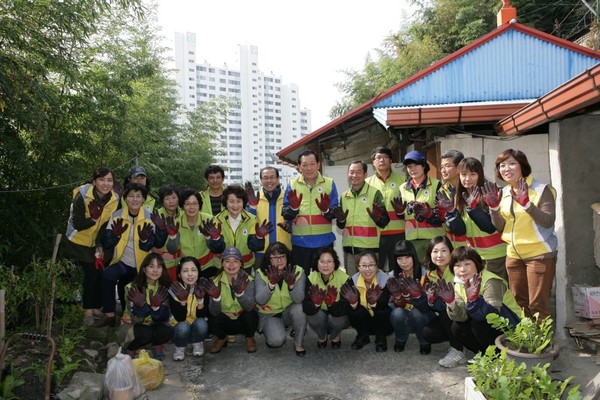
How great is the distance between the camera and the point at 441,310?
3783 mm

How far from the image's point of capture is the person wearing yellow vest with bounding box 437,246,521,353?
3.42 m

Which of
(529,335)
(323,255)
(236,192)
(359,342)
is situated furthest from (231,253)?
(529,335)

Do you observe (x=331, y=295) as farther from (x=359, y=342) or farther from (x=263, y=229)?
(x=263, y=229)

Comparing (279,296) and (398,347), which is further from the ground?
(279,296)

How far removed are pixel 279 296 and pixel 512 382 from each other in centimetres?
208

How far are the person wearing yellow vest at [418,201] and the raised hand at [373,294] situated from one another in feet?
2.17

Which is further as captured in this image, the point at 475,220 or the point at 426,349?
the point at 426,349

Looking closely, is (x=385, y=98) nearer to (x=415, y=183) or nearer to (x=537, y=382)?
(x=415, y=183)

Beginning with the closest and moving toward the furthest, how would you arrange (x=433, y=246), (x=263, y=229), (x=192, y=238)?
1. (x=433, y=246)
2. (x=263, y=229)
3. (x=192, y=238)

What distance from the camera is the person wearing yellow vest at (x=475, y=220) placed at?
153 inches

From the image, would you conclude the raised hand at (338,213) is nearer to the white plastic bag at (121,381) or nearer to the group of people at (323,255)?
the group of people at (323,255)

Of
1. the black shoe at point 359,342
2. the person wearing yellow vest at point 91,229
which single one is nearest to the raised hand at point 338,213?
the black shoe at point 359,342

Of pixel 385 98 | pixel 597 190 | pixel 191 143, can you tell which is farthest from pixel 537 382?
pixel 191 143

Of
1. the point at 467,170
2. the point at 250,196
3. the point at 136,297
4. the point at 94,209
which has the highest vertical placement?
the point at 467,170
